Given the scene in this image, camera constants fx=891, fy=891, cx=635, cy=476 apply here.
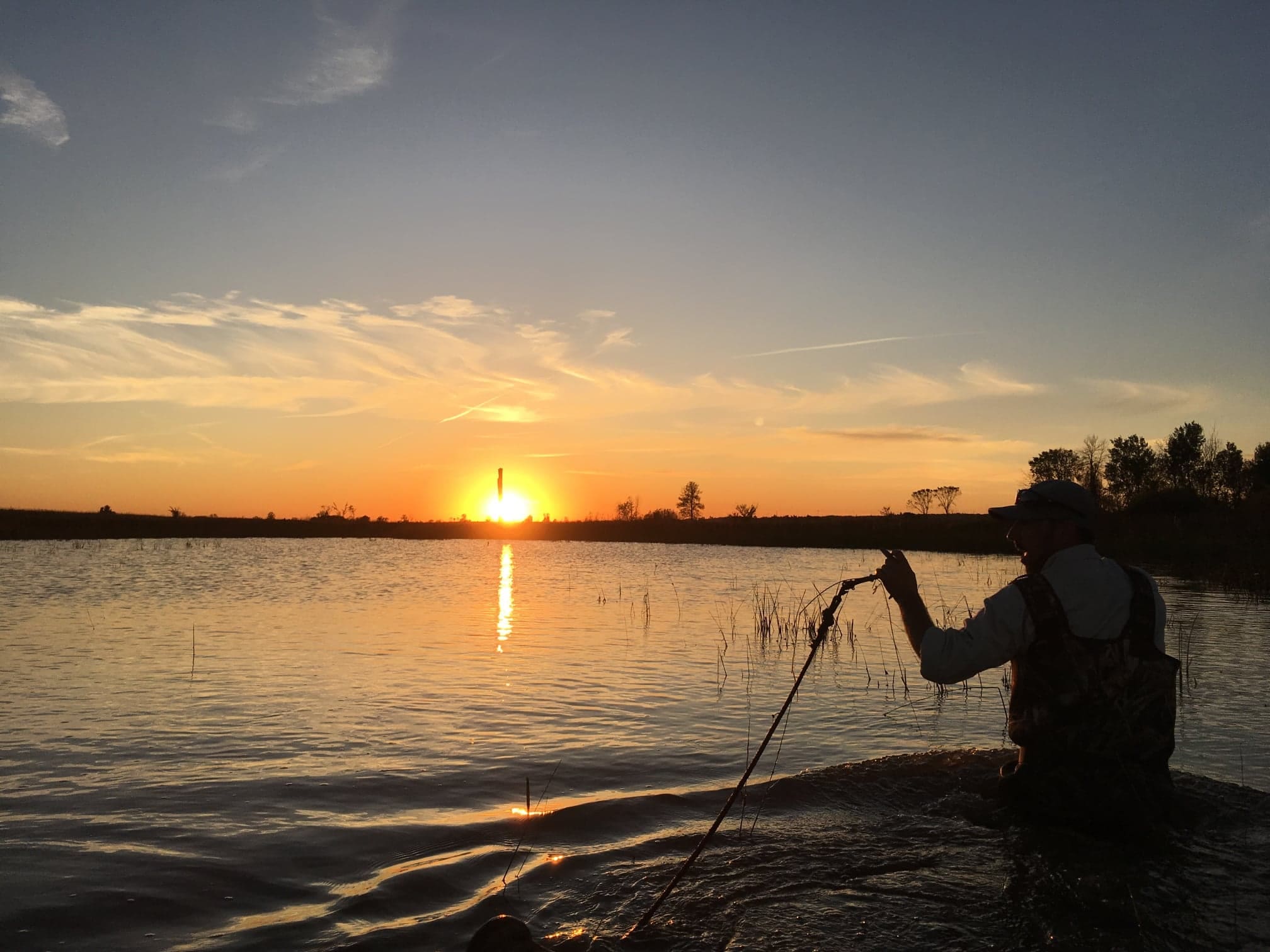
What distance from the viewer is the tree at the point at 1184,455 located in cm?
8862

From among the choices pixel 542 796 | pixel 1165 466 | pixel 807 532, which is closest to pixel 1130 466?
pixel 1165 466

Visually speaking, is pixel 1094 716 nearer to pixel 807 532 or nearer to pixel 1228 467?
pixel 807 532

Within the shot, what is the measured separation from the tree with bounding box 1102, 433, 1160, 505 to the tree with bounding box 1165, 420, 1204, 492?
4.92 feet

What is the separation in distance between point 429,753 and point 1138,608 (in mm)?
6607

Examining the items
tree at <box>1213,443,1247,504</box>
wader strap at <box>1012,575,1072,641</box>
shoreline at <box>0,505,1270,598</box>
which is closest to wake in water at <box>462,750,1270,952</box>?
wader strap at <box>1012,575,1072,641</box>

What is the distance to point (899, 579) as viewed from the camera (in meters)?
5.07

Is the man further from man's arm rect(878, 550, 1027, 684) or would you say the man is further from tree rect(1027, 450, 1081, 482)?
tree rect(1027, 450, 1081, 482)

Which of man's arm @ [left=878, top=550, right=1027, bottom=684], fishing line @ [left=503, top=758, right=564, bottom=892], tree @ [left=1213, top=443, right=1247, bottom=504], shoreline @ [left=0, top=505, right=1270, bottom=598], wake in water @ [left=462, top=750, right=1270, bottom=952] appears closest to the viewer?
wake in water @ [left=462, top=750, right=1270, bottom=952]

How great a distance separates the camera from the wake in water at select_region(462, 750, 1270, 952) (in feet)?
15.9

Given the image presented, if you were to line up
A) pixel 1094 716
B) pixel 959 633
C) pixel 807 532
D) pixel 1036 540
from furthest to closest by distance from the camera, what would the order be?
pixel 807 532 → pixel 1036 540 → pixel 1094 716 → pixel 959 633

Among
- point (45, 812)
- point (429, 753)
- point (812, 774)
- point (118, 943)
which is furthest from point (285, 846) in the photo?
point (812, 774)

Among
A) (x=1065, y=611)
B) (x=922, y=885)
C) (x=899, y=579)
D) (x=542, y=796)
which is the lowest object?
(x=542, y=796)

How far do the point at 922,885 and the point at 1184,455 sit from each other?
9959 cm

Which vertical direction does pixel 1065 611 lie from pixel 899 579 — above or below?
below
